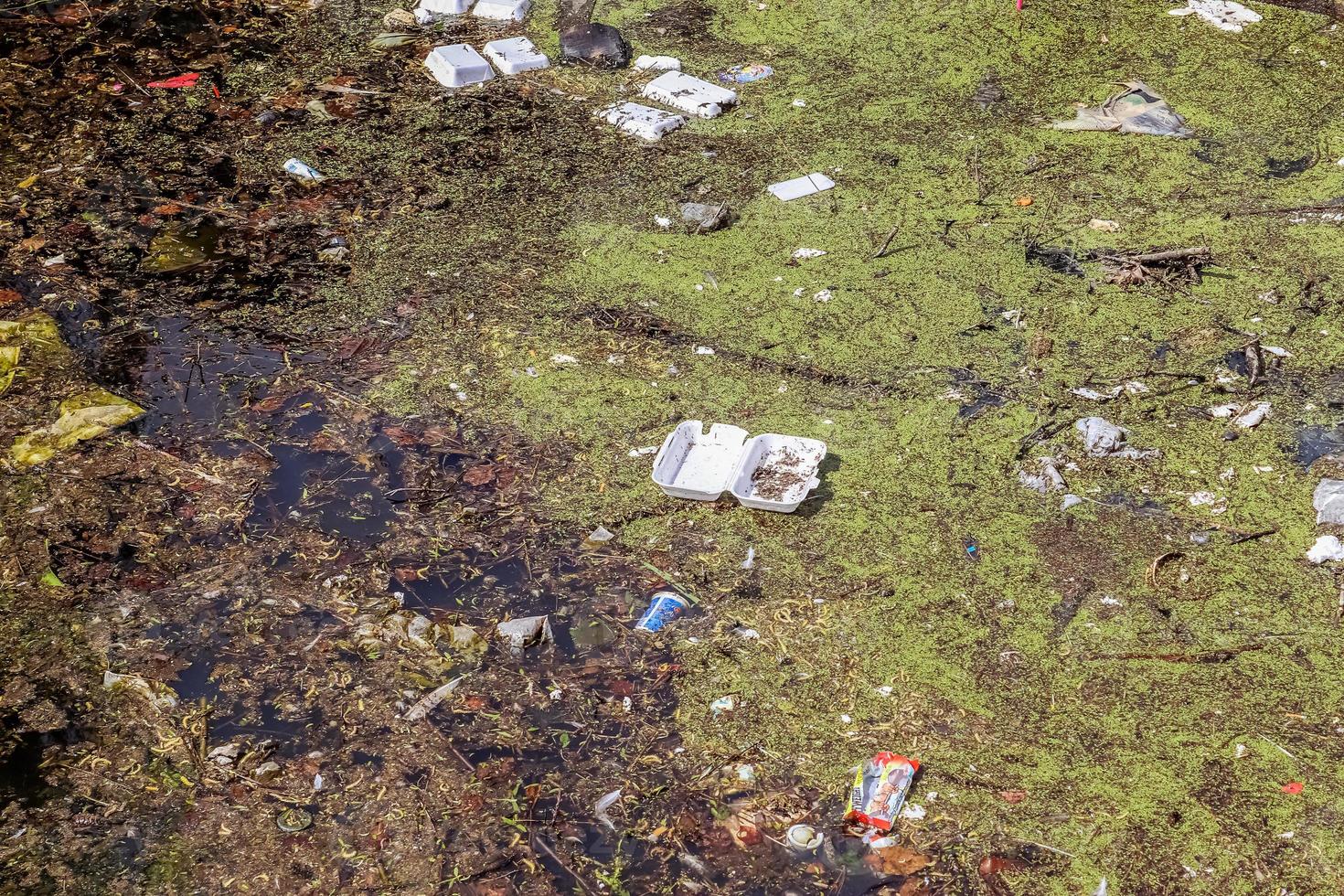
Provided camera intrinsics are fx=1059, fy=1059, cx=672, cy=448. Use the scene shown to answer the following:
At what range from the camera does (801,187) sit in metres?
4.78

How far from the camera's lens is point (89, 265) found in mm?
4363

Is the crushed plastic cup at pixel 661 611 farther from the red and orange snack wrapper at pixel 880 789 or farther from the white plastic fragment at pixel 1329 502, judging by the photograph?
the white plastic fragment at pixel 1329 502

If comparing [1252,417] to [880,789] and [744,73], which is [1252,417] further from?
[744,73]

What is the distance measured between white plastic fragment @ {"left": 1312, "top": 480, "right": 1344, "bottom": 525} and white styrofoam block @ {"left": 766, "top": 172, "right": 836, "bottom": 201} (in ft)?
7.77

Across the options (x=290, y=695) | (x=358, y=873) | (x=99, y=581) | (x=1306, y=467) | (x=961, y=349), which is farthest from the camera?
(x=961, y=349)

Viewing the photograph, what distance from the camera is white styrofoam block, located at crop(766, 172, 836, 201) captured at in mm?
4746

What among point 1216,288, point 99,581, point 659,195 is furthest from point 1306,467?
point 99,581

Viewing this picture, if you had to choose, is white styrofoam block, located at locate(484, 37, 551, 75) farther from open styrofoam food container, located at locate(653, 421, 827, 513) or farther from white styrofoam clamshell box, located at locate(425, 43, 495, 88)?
open styrofoam food container, located at locate(653, 421, 827, 513)

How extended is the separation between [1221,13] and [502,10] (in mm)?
4054

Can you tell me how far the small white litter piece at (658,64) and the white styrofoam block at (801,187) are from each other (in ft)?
4.04

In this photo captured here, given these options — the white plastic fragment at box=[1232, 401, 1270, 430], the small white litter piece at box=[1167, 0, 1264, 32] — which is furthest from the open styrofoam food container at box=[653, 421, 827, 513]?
the small white litter piece at box=[1167, 0, 1264, 32]

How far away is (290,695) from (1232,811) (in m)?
2.42

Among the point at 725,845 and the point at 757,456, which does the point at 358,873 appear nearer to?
the point at 725,845

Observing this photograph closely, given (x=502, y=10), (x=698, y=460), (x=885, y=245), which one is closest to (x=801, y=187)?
(x=885, y=245)
